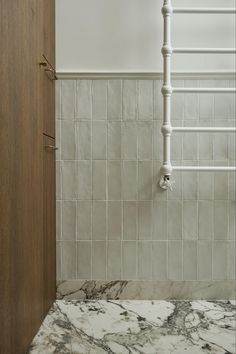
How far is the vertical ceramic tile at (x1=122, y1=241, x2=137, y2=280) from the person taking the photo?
1669 millimetres

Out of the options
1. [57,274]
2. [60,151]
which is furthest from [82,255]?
[60,151]

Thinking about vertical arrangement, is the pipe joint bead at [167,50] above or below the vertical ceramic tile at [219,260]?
above

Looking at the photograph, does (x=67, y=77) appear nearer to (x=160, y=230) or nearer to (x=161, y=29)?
(x=161, y=29)

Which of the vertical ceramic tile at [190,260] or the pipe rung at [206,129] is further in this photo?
the vertical ceramic tile at [190,260]

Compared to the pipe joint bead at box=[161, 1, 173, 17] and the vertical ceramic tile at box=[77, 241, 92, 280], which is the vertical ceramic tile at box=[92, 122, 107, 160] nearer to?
the vertical ceramic tile at box=[77, 241, 92, 280]

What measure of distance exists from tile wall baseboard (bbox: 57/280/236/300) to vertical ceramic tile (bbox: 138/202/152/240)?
0.21 meters

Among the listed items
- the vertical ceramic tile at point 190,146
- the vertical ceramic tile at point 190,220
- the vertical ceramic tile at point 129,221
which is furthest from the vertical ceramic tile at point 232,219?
the vertical ceramic tile at point 129,221

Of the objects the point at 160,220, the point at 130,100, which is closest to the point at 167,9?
the point at 130,100

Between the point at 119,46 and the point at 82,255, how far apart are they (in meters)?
0.94

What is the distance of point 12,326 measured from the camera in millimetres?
1003

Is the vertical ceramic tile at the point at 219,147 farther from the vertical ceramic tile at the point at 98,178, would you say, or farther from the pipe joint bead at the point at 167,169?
the vertical ceramic tile at the point at 98,178

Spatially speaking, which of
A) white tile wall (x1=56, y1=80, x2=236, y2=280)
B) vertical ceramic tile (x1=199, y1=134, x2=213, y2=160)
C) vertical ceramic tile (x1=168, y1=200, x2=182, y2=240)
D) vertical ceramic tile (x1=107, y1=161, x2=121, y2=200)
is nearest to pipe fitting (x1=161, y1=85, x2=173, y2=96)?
white tile wall (x1=56, y1=80, x2=236, y2=280)

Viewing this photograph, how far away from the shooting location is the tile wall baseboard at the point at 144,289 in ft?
5.48

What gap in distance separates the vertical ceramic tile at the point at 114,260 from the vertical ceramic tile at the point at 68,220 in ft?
0.57
